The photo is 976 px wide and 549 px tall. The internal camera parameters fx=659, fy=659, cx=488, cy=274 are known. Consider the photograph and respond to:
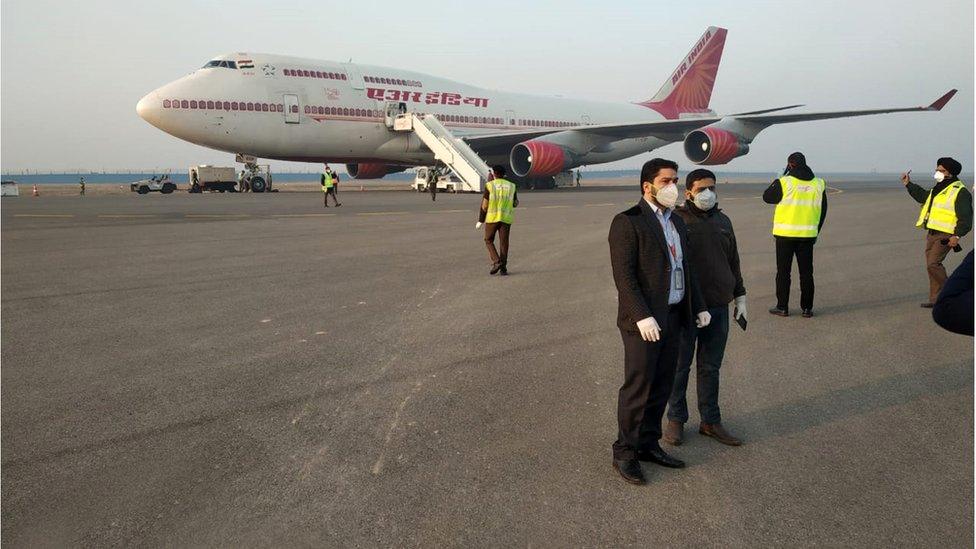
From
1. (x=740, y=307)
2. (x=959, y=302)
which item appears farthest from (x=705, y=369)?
(x=959, y=302)

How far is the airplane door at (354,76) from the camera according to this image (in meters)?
Answer: 27.6

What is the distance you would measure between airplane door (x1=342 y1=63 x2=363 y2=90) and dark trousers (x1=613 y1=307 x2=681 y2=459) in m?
26.1

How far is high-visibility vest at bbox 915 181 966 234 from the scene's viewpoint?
7469 millimetres

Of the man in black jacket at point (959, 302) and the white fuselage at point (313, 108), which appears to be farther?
the white fuselage at point (313, 108)

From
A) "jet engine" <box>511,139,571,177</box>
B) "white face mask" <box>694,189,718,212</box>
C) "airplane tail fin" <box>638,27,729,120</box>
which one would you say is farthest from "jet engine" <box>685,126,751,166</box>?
"white face mask" <box>694,189,718,212</box>

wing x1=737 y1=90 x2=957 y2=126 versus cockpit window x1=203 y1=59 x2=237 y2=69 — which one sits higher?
cockpit window x1=203 y1=59 x2=237 y2=69

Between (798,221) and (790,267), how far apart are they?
20.2 inches

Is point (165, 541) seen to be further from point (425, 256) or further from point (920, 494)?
point (425, 256)

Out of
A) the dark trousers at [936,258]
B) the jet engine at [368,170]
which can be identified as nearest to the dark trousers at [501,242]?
the dark trousers at [936,258]

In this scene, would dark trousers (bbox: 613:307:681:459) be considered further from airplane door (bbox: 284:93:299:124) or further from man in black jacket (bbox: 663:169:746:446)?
airplane door (bbox: 284:93:299:124)

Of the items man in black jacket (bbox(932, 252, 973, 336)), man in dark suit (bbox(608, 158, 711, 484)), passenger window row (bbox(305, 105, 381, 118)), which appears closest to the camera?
man in black jacket (bbox(932, 252, 973, 336))

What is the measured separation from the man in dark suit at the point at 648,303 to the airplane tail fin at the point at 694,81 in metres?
40.0

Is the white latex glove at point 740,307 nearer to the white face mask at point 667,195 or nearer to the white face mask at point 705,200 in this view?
the white face mask at point 705,200

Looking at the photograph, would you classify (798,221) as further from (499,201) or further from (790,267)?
(499,201)
